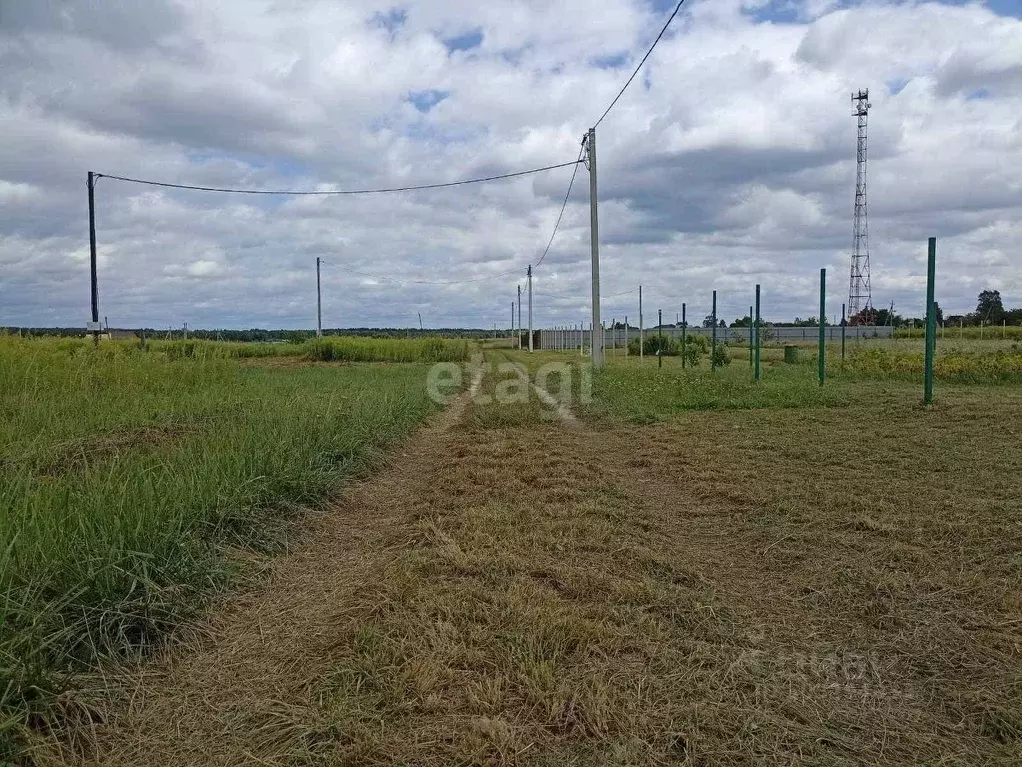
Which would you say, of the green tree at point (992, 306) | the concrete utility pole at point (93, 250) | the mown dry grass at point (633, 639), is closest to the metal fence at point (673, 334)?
the green tree at point (992, 306)

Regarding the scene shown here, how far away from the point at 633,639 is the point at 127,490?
2768 millimetres

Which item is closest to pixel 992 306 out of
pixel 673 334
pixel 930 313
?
pixel 673 334

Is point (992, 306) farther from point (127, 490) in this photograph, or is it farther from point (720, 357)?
point (127, 490)

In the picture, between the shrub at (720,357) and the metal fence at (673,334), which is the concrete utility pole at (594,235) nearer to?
the shrub at (720,357)

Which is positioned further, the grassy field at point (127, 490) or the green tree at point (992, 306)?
the green tree at point (992, 306)

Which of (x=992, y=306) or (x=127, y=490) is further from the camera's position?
(x=992, y=306)

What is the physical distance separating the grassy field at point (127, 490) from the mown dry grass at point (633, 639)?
0.33 meters

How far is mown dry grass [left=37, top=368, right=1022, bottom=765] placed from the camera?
238 cm

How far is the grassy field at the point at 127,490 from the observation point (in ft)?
9.28

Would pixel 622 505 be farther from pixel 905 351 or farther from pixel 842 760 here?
pixel 905 351

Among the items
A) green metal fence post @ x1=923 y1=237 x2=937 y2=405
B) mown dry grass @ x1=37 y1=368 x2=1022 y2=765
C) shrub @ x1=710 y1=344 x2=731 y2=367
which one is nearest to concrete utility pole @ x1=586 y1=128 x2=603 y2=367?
shrub @ x1=710 y1=344 x2=731 y2=367

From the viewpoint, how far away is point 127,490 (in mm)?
3955

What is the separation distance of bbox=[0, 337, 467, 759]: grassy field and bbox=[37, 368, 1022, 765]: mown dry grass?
0.33 metres

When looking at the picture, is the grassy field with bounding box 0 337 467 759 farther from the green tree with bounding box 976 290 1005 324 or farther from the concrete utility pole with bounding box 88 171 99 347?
the green tree with bounding box 976 290 1005 324
